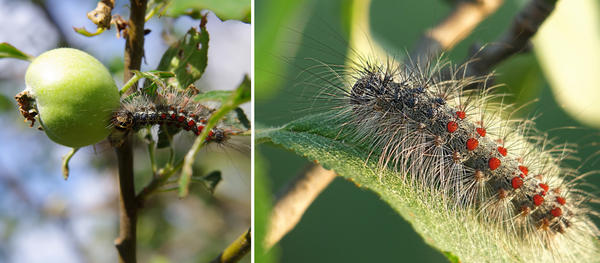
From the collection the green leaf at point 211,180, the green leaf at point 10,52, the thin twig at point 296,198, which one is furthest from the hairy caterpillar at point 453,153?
the green leaf at point 10,52

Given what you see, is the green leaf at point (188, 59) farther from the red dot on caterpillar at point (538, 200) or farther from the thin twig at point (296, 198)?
the red dot on caterpillar at point (538, 200)

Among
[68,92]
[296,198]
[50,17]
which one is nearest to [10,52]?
[68,92]

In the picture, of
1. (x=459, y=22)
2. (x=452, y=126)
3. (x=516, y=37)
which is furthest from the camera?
(x=459, y=22)

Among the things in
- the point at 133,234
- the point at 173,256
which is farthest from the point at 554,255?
the point at 173,256

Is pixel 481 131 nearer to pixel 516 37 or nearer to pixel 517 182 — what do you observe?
pixel 517 182

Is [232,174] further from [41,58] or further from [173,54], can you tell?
[41,58]

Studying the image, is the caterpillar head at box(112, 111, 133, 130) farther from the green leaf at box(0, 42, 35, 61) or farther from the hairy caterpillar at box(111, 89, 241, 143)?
the green leaf at box(0, 42, 35, 61)
